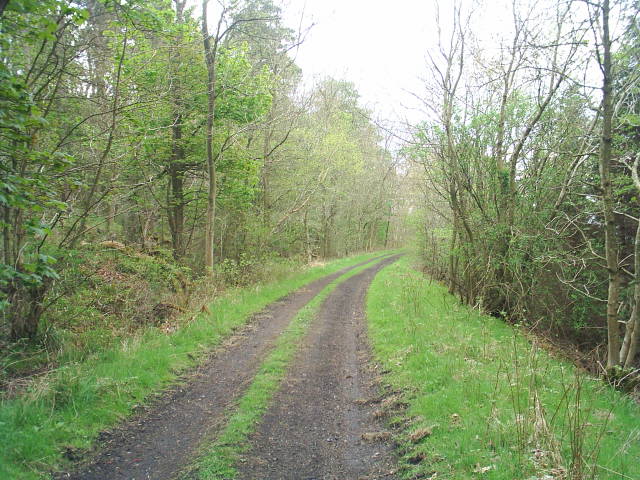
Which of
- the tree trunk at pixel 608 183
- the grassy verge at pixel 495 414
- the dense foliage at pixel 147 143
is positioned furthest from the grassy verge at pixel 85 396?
the tree trunk at pixel 608 183

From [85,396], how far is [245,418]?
82.4 inches

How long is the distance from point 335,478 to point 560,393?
11.1 feet

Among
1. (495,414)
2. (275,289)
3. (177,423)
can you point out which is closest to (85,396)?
(177,423)

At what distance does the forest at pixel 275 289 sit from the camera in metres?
4.29

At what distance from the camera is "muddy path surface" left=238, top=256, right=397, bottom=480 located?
431cm

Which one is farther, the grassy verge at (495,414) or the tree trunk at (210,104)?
the tree trunk at (210,104)

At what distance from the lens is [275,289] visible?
51.9ft

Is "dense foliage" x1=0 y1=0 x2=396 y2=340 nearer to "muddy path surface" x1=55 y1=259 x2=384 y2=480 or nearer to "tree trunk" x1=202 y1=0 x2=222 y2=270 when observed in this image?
"tree trunk" x1=202 y1=0 x2=222 y2=270

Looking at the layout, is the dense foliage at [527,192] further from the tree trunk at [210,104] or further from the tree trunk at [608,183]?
the tree trunk at [210,104]

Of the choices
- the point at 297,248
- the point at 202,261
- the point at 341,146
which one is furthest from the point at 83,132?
the point at 297,248

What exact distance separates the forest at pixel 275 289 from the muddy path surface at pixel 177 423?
0.04 meters

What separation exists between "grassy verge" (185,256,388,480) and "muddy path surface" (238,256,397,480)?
13 centimetres

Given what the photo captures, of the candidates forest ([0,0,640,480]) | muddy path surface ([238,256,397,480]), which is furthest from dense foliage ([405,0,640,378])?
muddy path surface ([238,256,397,480])

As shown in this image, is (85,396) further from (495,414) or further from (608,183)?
(608,183)
